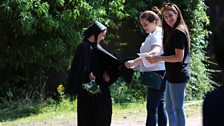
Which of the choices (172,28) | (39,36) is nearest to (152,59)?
(172,28)

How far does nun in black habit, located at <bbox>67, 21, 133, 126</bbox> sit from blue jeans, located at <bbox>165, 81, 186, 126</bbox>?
1.86 feet

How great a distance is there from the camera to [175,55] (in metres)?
5.53

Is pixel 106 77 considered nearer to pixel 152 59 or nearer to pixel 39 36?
pixel 152 59

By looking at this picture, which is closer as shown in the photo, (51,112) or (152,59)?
(152,59)

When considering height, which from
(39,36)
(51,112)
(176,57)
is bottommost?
(51,112)

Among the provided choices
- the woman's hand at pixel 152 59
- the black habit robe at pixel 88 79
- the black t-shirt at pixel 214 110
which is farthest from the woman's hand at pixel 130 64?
the black t-shirt at pixel 214 110

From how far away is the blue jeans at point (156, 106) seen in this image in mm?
6008

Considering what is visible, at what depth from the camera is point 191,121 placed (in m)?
8.19

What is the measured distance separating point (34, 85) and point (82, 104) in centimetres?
519

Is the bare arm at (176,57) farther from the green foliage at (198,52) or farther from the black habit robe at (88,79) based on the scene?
the green foliage at (198,52)

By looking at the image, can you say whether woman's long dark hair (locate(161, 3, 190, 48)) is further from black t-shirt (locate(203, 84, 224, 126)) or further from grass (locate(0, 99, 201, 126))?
black t-shirt (locate(203, 84, 224, 126))

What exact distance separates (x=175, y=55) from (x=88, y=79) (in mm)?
1068

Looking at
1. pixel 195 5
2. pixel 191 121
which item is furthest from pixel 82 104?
pixel 195 5

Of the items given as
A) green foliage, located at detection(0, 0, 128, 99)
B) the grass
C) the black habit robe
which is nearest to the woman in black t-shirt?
the black habit robe
